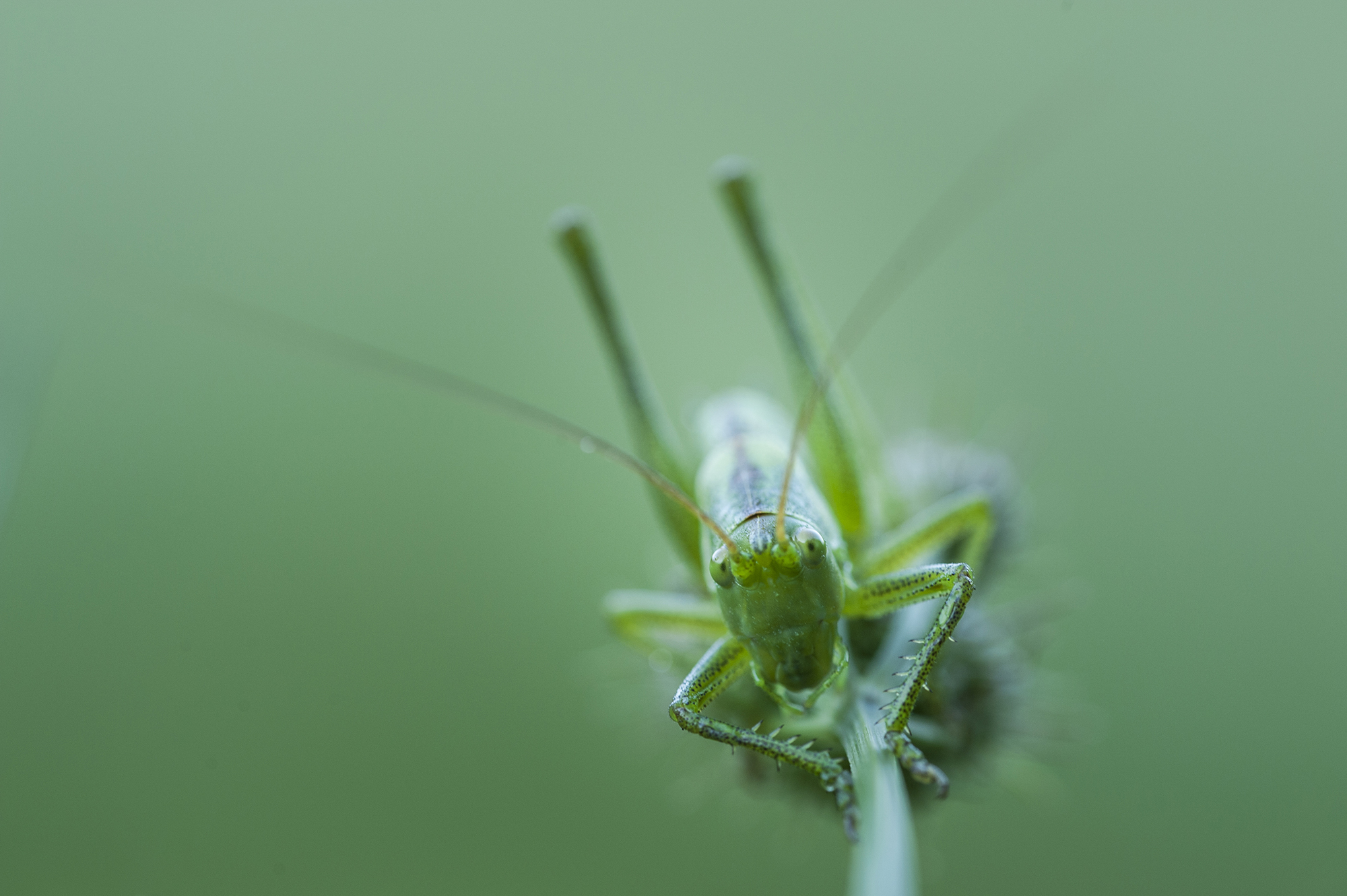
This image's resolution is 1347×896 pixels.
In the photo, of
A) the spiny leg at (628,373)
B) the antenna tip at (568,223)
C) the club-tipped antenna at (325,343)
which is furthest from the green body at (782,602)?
the club-tipped antenna at (325,343)

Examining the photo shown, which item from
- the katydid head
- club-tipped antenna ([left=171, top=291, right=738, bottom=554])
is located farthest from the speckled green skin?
club-tipped antenna ([left=171, top=291, right=738, bottom=554])

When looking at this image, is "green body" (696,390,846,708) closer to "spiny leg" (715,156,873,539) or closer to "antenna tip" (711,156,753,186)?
"spiny leg" (715,156,873,539)

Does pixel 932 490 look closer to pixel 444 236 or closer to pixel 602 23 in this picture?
pixel 444 236

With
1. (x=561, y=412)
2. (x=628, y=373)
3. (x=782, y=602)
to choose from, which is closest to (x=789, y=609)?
(x=782, y=602)

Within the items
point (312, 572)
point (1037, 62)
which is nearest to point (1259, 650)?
point (1037, 62)

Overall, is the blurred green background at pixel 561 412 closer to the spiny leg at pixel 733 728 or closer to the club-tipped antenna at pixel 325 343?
the club-tipped antenna at pixel 325 343

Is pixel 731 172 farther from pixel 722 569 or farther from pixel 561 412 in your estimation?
pixel 561 412
